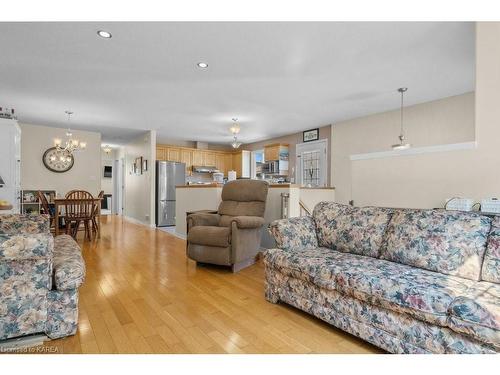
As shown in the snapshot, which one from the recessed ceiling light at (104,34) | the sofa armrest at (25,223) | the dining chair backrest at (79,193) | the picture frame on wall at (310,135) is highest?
the recessed ceiling light at (104,34)

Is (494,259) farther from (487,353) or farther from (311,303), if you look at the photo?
(311,303)

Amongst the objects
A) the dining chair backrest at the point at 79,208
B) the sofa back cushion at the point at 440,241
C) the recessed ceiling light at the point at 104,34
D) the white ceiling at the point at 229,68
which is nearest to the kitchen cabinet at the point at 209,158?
the white ceiling at the point at 229,68

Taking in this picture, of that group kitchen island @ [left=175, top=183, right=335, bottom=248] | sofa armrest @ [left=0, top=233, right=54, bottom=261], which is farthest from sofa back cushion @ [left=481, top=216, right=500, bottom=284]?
sofa armrest @ [left=0, top=233, right=54, bottom=261]

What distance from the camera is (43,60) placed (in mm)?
2990

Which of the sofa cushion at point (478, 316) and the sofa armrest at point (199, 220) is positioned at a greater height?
the sofa armrest at point (199, 220)

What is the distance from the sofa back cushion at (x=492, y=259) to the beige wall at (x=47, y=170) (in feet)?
24.0

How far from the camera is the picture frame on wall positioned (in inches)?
255

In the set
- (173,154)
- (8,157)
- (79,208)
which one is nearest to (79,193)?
(79,208)

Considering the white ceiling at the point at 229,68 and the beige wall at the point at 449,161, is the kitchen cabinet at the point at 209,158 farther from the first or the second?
the beige wall at the point at 449,161

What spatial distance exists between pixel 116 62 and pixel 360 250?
3.11 meters

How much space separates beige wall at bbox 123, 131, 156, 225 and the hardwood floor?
357cm

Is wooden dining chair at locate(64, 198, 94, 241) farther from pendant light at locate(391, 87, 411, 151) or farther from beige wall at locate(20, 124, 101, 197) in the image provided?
pendant light at locate(391, 87, 411, 151)

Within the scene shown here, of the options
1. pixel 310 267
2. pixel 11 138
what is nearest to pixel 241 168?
pixel 11 138

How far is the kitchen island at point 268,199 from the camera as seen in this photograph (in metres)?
3.98
